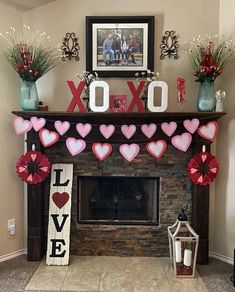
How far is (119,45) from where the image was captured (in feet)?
10.0

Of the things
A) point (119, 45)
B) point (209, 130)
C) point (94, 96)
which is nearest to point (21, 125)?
point (94, 96)

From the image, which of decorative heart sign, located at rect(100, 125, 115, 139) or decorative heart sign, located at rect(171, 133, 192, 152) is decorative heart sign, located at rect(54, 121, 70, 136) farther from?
decorative heart sign, located at rect(171, 133, 192, 152)

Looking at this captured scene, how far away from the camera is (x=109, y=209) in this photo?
325 centimetres

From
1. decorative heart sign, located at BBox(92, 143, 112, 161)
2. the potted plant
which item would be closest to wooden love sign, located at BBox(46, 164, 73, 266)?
decorative heart sign, located at BBox(92, 143, 112, 161)

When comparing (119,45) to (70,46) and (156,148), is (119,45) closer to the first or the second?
(70,46)

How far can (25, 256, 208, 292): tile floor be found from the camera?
2.53 m

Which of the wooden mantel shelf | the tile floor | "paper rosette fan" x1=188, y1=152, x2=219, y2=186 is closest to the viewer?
the tile floor

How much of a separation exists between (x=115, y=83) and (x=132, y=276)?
1.77m

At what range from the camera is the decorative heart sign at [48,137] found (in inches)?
113

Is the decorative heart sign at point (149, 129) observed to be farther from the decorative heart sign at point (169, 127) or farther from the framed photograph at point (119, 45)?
the framed photograph at point (119, 45)

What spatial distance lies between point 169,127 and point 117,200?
946 millimetres

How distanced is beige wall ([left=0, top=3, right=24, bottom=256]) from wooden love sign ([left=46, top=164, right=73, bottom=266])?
1.22 ft

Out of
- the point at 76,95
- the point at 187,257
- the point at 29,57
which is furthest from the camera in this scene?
the point at 76,95

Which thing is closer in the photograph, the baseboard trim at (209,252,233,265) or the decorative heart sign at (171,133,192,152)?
the decorative heart sign at (171,133,192,152)
